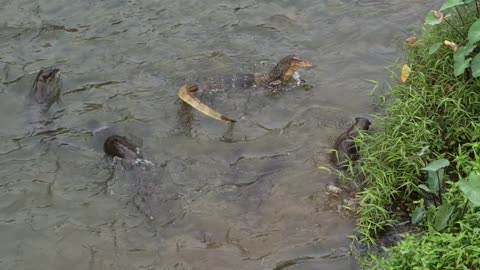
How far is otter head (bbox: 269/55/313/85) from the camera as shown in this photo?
7453 millimetres

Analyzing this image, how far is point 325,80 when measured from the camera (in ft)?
25.3

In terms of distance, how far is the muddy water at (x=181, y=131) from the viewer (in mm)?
5848

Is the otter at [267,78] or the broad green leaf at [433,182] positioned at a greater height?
the broad green leaf at [433,182]

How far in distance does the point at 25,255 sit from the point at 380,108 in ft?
13.4

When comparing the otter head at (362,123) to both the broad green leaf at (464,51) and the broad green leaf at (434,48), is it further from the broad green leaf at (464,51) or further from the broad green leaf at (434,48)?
the broad green leaf at (464,51)

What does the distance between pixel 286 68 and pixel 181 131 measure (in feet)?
4.87

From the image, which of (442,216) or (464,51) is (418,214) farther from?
(464,51)

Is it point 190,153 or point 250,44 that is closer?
point 190,153

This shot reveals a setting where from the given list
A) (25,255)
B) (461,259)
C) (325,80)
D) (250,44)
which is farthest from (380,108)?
(25,255)

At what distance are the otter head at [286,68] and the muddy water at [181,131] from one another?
212mm

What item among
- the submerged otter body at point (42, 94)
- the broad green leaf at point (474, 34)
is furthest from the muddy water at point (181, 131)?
the broad green leaf at point (474, 34)

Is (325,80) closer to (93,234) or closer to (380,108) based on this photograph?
(380,108)

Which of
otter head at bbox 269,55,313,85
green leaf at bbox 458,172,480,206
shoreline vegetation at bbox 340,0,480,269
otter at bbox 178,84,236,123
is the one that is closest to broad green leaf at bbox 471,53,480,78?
shoreline vegetation at bbox 340,0,480,269

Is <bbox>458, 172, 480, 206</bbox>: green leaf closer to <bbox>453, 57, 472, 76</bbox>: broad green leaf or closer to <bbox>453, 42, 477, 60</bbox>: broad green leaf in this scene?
<bbox>453, 57, 472, 76</bbox>: broad green leaf
